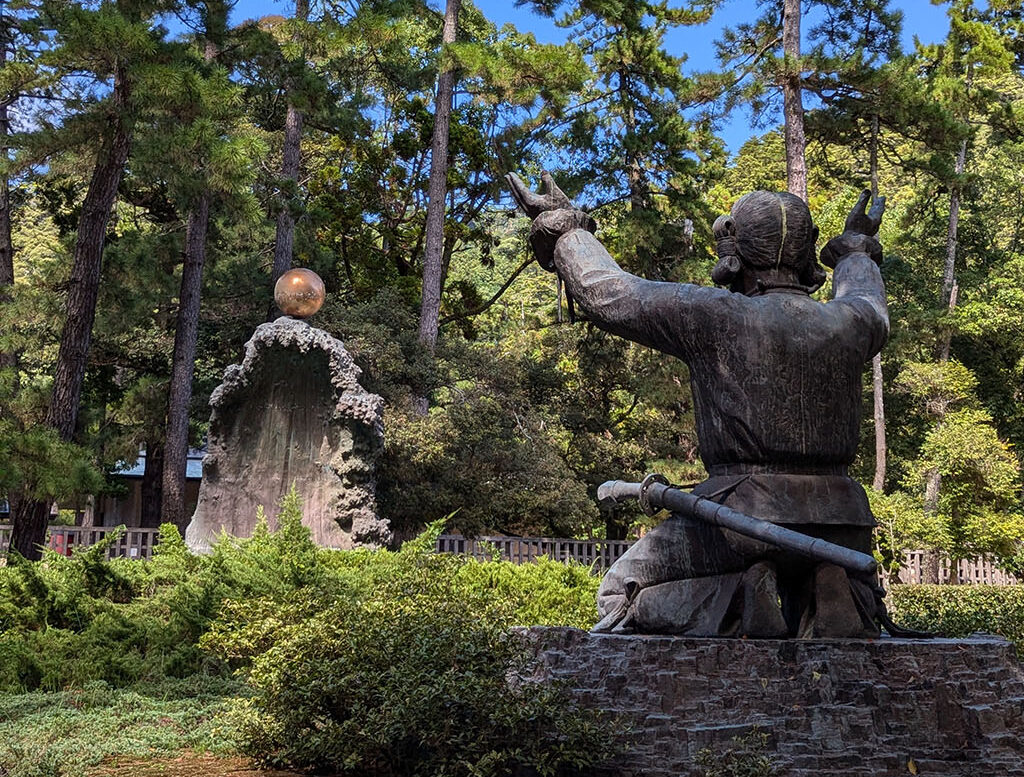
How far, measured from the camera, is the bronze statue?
357 centimetres

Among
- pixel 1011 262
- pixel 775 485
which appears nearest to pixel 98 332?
pixel 775 485

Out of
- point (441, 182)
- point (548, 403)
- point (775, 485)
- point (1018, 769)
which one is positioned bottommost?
point (1018, 769)

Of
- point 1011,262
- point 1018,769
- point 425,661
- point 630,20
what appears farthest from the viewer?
point 1011,262

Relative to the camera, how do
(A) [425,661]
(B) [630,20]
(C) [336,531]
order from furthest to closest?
(B) [630,20] < (C) [336,531] < (A) [425,661]

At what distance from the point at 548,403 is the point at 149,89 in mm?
11489

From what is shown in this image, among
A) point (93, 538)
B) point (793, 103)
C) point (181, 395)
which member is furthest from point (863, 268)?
point (93, 538)

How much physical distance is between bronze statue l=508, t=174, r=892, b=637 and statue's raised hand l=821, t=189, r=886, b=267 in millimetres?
442

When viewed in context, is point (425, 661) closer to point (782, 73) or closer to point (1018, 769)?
point (1018, 769)

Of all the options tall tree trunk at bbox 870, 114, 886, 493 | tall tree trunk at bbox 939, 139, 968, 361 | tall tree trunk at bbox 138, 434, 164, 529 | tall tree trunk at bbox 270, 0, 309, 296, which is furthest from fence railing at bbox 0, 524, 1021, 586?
tall tree trunk at bbox 939, 139, 968, 361

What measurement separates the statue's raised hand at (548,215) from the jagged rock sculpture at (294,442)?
28.1 ft

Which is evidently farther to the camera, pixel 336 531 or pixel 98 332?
pixel 98 332

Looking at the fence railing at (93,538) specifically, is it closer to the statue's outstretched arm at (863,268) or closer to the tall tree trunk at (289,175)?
the tall tree trunk at (289,175)

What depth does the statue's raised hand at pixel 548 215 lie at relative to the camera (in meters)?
4.15

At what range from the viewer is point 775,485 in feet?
11.8
